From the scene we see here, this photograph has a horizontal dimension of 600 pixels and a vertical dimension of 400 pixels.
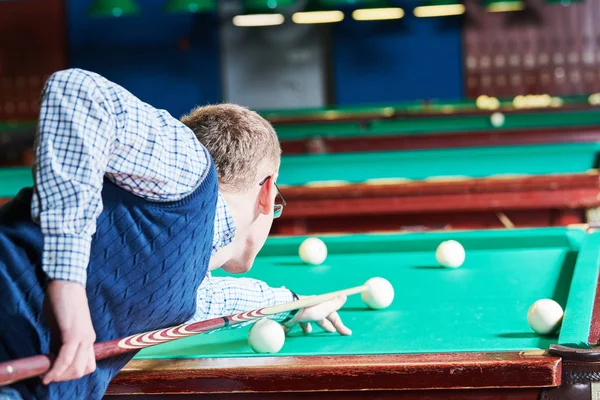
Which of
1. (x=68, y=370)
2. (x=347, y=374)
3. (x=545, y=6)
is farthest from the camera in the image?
(x=545, y=6)

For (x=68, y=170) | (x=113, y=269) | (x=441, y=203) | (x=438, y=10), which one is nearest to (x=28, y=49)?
(x=438, y=10)

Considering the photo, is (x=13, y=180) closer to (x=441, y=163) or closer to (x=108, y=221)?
(x=441, y=163)

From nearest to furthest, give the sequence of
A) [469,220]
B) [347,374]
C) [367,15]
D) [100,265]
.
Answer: [100,265], [347,374], [469,220], [367,15]

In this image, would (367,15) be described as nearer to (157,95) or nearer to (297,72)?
(297,72)

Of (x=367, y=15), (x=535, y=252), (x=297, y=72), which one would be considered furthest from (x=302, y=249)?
(x=297, y=72)

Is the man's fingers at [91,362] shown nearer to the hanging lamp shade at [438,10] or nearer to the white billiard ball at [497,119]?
the white billiard ball at [497,119]

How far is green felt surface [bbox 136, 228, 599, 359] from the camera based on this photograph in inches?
69.1

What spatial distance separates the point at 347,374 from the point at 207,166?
431mm

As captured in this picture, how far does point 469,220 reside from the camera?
4008 millimetres

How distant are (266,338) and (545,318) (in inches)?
21.2

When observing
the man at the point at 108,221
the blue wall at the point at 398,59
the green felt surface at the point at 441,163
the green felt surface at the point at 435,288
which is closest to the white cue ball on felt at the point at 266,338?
the green felt surface at the point at 435,288

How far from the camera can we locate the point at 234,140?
5.27ft

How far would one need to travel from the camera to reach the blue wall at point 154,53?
11367 mm

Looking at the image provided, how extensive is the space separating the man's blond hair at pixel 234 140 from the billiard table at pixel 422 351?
34 centimetres
